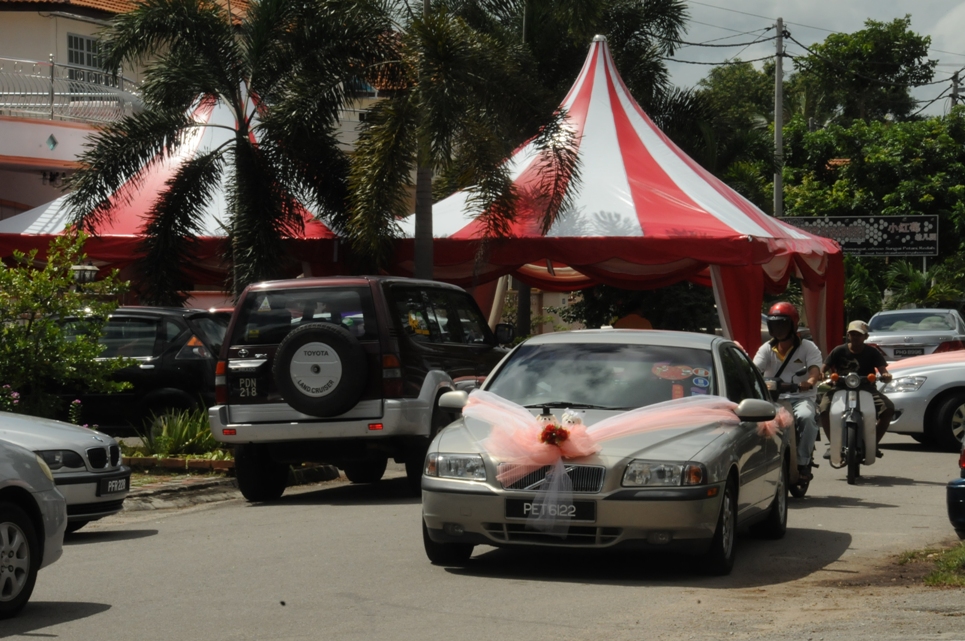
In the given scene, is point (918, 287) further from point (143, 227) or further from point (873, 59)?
point (143, 227)

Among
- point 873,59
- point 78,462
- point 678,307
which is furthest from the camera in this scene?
point 873,59

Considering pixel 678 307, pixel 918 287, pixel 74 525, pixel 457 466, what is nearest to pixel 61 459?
pixel 74 525

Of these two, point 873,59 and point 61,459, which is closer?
point 61,459

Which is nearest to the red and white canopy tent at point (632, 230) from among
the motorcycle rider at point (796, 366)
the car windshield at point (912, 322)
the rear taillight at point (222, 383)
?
the car windshield at point (912, 322)

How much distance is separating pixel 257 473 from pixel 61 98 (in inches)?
748

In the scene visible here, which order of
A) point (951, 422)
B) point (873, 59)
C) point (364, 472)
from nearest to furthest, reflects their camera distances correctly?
point (364, 472) → point (951, 422) → point (873, 59)

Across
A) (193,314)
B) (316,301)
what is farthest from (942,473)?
(193,314)

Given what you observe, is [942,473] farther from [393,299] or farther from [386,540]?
[386,540]

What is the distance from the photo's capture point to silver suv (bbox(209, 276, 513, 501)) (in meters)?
11.8

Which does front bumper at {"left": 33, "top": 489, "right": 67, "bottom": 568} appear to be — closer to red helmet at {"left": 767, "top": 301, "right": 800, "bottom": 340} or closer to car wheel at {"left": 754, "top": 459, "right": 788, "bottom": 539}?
car wheel at {"left": 754, "top": 459, "right": 788, "bottom": 539}

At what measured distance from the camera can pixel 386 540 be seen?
991 cm

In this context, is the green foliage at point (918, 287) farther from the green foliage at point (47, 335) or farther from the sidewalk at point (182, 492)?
the green foliage at point (47, 335)

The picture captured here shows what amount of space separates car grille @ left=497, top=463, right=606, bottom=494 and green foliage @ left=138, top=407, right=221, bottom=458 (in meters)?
6.82

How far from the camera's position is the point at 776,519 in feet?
32.8
